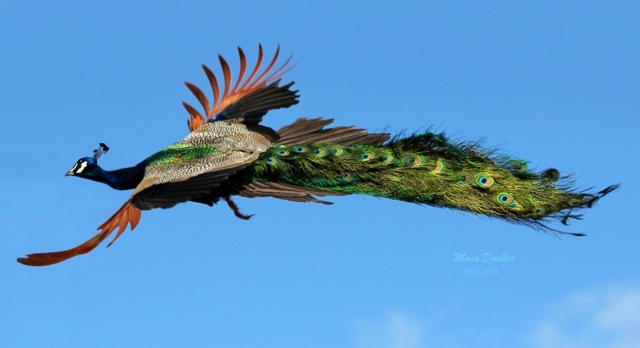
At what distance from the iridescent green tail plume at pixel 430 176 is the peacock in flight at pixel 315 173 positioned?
0.04 feet

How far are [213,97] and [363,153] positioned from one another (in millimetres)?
2514

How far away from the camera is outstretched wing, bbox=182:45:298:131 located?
13.9m

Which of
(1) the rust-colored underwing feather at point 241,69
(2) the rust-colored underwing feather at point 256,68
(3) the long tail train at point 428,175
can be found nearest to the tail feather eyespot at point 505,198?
(3) the long tail train at point 428,175

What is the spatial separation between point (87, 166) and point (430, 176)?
435 centimetres

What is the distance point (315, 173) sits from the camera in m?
12.9

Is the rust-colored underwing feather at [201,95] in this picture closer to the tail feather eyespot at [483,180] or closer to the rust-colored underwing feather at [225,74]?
the rust-colored underwing feather at [225,74]

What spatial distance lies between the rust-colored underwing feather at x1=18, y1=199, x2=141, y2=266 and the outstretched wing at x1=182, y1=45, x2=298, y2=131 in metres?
2.04

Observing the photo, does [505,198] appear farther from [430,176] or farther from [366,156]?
[366,156]

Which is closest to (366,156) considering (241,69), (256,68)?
(256,68)

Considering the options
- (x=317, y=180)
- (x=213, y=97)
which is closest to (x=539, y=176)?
(x=317, y=180)

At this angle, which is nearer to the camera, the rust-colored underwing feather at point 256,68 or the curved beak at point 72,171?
the curved beak at point 72,171

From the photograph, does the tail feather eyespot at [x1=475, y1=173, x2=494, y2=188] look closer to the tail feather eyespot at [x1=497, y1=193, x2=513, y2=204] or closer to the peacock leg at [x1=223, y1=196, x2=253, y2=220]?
the tail feather eyespot at [x1=497, y1=193, x2=513, y2=204]

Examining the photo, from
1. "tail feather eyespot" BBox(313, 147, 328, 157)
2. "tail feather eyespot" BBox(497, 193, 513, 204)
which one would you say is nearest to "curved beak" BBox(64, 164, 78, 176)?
"tail feather eyespot" BBox(313, 147, 328, 157)

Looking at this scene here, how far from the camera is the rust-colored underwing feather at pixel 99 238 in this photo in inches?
481
